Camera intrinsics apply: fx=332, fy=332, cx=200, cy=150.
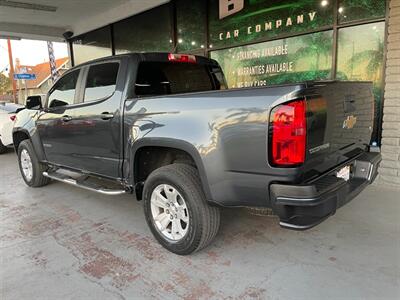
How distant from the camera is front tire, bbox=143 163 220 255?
279 cm

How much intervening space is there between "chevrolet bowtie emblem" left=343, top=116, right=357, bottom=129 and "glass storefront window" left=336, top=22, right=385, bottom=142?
97.7 inches

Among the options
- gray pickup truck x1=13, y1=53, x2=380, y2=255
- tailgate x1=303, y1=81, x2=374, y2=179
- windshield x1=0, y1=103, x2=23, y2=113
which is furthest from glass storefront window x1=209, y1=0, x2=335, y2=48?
windshield x1=0, y1=103, x2=23, y2=113

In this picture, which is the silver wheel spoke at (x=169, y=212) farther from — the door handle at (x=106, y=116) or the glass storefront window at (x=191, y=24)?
the glass storefront window at (x=191, y=24)

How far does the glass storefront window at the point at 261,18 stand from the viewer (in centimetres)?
550

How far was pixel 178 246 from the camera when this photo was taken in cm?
298

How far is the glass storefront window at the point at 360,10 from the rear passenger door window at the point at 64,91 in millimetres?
4046

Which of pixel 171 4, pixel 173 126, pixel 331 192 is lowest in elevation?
pixel 331 192

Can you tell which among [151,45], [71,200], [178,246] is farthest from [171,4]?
[178,246]

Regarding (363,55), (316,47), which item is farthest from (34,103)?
(363,55)

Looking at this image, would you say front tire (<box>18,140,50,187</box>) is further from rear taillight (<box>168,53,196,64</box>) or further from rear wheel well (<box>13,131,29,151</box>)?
rear taillight (<box>168,53,196,64</box>)

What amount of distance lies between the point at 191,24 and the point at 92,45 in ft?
16.1

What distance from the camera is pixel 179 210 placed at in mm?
2994

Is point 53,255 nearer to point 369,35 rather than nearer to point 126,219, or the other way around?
point 126,219

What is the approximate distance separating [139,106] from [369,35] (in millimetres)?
3793
